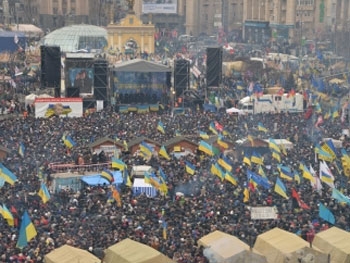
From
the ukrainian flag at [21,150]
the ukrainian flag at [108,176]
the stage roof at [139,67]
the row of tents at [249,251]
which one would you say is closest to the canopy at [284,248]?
the row of tents at [249,251]

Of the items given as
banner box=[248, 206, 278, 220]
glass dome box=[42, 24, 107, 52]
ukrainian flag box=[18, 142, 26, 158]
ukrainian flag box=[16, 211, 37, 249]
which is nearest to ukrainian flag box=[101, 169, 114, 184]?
ukrainian flag box=[18, 142, 26, 158]

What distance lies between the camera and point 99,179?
23.9 m

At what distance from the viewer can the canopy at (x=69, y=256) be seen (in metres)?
15.7

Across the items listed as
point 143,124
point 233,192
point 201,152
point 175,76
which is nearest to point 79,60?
point 175,76

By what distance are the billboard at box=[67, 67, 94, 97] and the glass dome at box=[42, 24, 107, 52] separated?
74.4 feet

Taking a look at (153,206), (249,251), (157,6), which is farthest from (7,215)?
(157,6)

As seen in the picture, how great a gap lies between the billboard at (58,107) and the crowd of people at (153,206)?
475 centimetres

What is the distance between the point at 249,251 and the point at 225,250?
84cm

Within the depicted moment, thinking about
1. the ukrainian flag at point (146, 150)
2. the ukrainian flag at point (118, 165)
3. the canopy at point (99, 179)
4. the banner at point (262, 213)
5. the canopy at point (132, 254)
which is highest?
the canopy at point (132, 254)

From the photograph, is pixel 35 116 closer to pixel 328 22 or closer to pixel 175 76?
pixel 175 76

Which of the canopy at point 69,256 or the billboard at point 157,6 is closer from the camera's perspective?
the canopy at point 69,256

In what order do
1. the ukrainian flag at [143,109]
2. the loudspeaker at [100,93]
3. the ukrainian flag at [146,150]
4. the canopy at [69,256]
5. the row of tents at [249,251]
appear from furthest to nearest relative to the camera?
the ukrainian flag at [143,109]
the loudspeaker at [100,93]
the ukrainian flag at [146,150]
the canopy at [69,256]
the row of tents at [249,251]

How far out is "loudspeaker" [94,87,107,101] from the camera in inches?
1575

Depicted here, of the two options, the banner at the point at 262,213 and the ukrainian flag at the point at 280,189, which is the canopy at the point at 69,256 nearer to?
the banner at the point at 262,213
